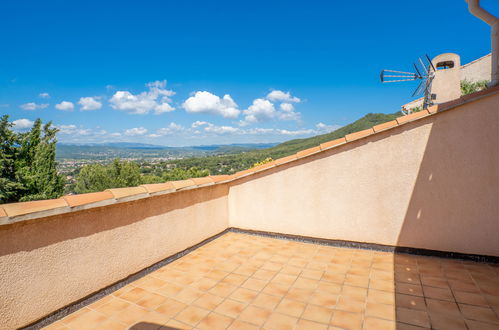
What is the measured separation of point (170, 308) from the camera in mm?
2654

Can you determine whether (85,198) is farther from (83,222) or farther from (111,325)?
(111,325)

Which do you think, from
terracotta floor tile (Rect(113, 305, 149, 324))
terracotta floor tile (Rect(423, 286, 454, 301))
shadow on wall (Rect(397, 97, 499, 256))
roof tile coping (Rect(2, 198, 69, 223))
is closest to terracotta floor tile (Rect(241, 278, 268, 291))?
terracotta floor tile (Rect(113, 305, 149, 324))

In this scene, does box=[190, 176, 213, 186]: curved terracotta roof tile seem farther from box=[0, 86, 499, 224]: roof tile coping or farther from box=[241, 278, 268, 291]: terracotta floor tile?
box=[241, 278, 268, 291]: terracotta floor tile

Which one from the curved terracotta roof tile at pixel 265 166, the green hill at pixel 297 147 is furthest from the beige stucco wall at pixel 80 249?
the green hill at pixel 297 147

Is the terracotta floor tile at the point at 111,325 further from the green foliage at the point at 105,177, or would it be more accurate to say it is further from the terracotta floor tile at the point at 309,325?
the green foliage at the point at 105,177

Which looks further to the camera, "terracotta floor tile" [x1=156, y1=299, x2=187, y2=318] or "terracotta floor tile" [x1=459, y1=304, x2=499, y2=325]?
"terracotta floor tile" [x1=156, y1=299, x2=187, y2=318]

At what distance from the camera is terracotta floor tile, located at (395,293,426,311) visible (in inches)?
97.7

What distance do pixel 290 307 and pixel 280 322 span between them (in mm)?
279

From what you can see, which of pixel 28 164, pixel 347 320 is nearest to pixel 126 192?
pixel 347 320

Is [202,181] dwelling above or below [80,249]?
above

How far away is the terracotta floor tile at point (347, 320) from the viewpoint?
2.25 metres

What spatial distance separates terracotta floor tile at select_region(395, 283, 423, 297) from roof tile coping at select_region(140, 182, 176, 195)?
3367 mm

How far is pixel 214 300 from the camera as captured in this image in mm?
2783

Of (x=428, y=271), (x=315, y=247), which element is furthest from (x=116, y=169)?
(x=428, y=271)
